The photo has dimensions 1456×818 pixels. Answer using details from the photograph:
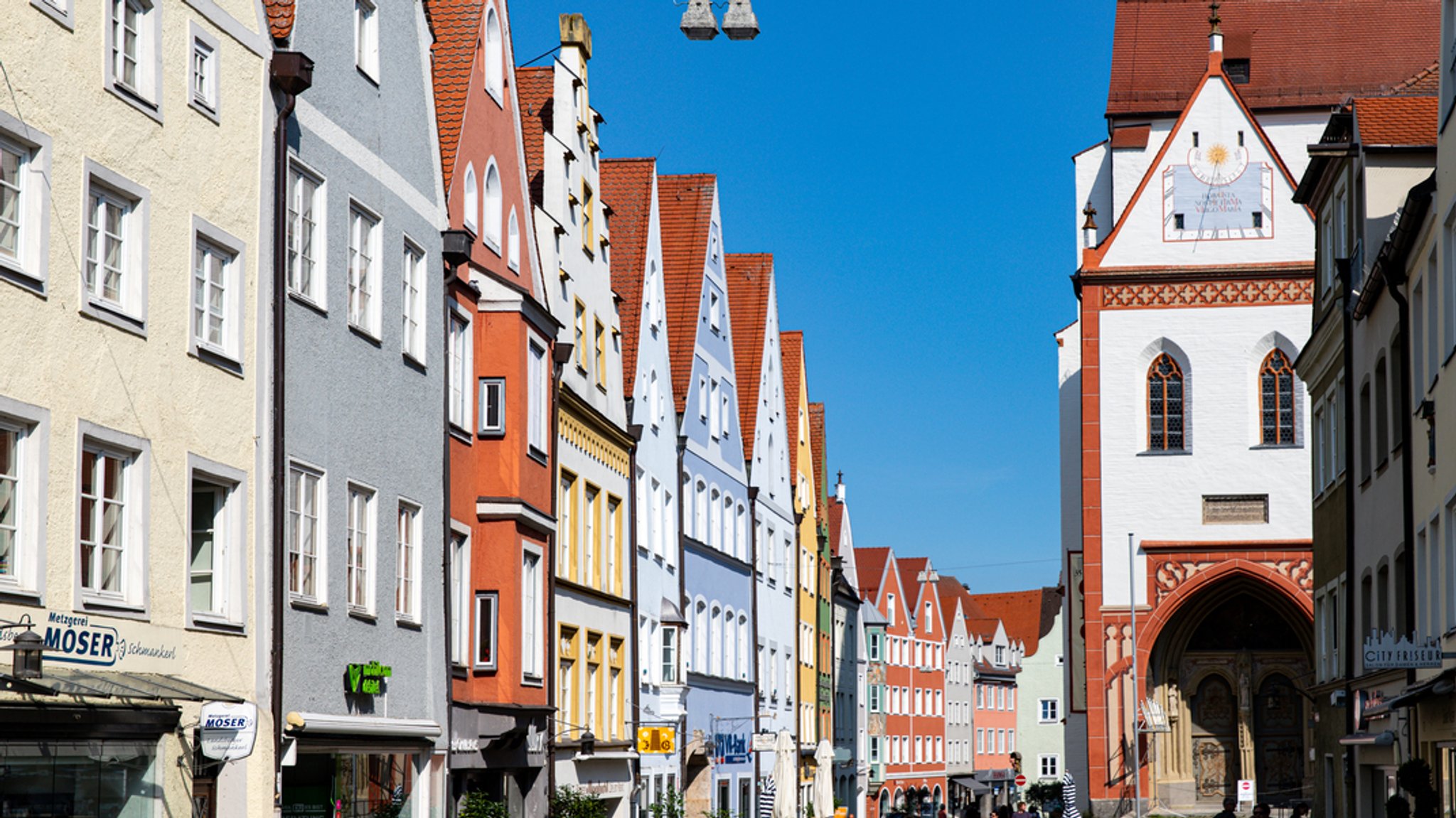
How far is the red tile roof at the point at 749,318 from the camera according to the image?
44.8 m

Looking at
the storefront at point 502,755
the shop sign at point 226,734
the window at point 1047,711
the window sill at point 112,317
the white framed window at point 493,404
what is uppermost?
the white framed window at point 493,404

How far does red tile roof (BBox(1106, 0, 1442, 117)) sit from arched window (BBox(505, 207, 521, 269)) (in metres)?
27.5

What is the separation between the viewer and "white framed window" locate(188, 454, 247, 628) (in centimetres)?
1560

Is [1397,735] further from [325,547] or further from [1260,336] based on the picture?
[1260,336]

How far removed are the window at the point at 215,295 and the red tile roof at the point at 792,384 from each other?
3421cm

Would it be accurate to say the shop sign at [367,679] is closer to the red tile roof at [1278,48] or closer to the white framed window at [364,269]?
the white framed window at [364,269]

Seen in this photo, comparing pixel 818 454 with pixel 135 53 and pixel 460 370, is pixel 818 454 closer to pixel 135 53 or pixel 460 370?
pixel 460 370

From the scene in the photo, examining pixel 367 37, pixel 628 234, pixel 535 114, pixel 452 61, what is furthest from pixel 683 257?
pixel 367 37

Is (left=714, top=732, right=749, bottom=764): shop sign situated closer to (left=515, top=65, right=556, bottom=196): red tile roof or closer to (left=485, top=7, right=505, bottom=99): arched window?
(left=515, top=65, right=556, bottom=196): red tile roof

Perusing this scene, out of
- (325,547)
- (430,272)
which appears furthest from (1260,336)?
(325,547)

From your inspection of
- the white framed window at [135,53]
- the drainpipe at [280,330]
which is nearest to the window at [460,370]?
the drainpipe at [280,330]

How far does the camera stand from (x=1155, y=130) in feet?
161

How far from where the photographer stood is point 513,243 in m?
24.8

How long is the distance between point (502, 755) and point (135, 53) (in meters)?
10.4
